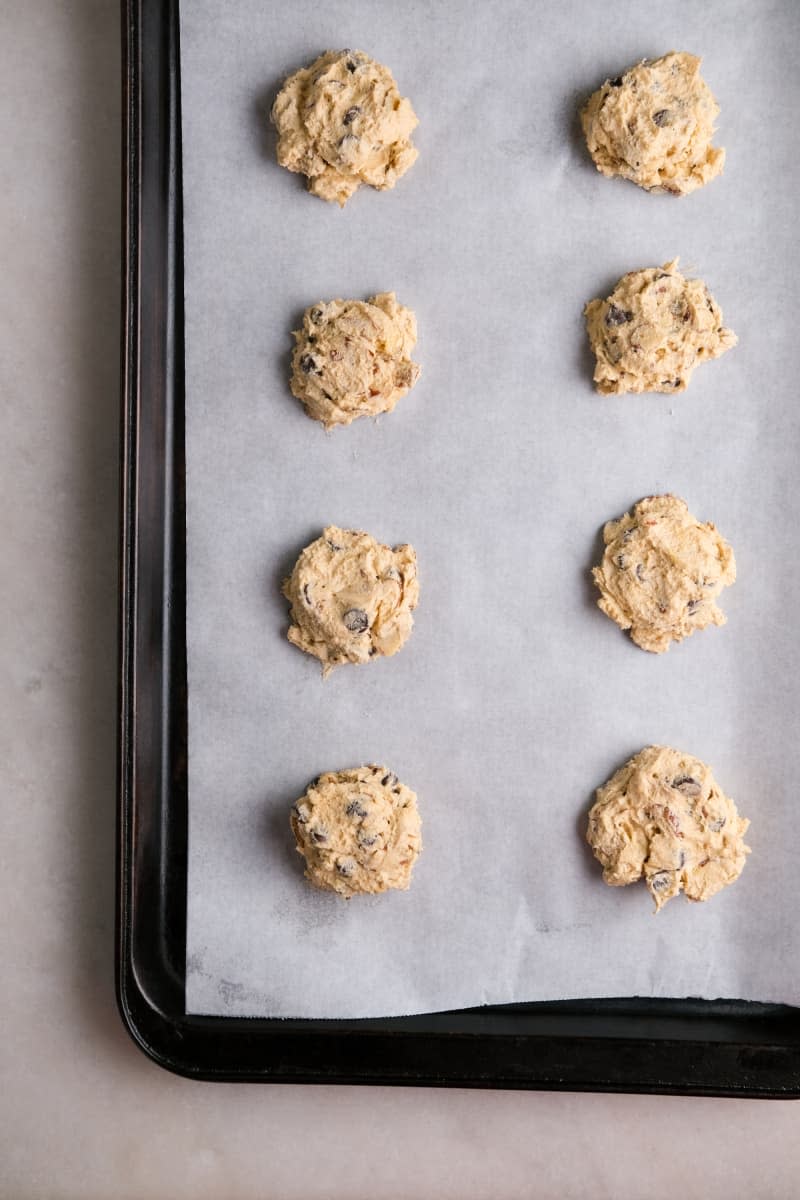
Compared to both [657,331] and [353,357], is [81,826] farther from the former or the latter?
[657,331]

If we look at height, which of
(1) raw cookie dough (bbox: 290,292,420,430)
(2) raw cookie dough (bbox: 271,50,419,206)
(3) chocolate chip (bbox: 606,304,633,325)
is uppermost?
(2) raw cookie dough (bbox: 271,50,419,206)

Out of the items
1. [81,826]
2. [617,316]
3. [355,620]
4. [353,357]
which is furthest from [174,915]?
[617,316]

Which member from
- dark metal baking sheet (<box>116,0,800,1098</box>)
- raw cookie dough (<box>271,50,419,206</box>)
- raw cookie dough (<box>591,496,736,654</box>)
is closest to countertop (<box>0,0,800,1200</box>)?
dark metal baking sheet (<box>116,0,800,1098</box>)

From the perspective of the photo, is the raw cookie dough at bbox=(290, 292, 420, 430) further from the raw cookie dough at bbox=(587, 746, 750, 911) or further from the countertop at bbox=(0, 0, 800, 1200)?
the raw cookie dough at bbox=(587, 746, 750, 911)

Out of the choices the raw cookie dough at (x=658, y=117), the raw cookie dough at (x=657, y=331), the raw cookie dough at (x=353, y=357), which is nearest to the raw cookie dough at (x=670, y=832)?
the raw cookie dough at (x=657, y=331)

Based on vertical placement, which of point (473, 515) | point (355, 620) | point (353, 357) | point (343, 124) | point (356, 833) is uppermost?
point (343, 124)

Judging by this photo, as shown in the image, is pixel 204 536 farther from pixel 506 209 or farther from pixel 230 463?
pixel 506 209

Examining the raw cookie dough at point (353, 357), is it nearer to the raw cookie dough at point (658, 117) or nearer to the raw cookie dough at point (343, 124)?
the raw cookie dough at point (343, 124)
